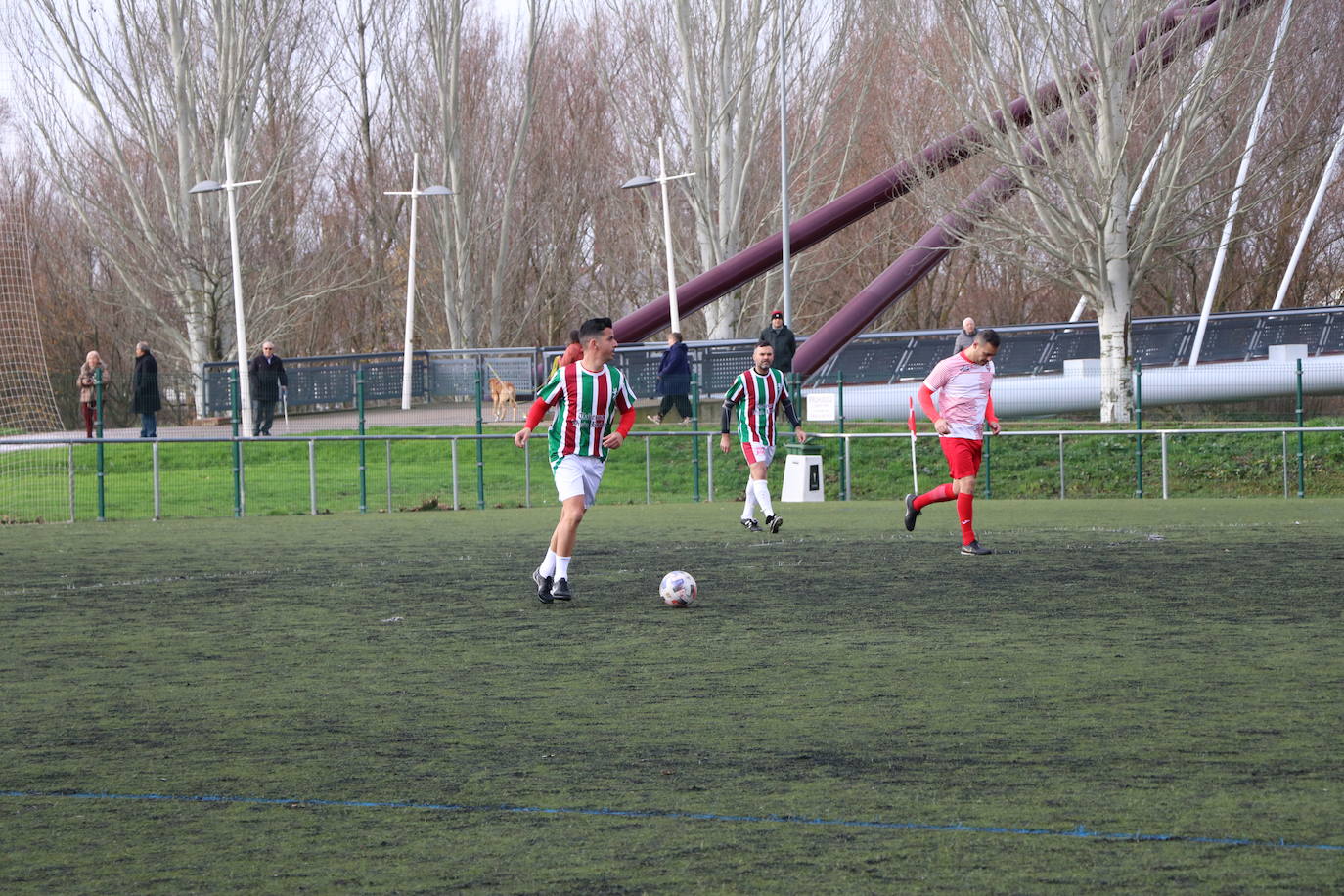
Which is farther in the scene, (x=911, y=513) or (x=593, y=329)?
(x=911, y=513)

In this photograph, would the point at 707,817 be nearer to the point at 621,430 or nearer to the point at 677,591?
the point at 677,591

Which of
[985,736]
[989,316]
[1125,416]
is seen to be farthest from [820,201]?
[985,736]

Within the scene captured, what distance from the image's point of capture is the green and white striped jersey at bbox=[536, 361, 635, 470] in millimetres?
10828

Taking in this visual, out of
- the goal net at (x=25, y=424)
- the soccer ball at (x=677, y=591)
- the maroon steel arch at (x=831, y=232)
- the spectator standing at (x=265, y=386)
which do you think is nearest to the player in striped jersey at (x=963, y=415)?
the soccer ball at (x=677, y=591)

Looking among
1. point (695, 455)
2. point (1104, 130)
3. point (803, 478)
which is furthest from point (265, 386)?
point (1104, 130)

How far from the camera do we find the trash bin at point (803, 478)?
22406 mm

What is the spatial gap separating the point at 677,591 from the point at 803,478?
41.1ft

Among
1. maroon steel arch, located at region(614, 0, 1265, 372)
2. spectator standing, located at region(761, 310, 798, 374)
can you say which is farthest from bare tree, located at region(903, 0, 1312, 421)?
spectator standing, located at region(761, 310, 798, 374)

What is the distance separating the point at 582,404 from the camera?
1083 centimetres

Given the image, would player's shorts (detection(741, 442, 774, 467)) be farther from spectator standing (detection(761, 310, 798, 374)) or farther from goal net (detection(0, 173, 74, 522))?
goal net (detection(0, 173, 74, 522))

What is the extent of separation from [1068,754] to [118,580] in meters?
8.93

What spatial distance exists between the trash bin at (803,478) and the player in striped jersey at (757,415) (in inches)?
205

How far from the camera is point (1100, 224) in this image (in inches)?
1122

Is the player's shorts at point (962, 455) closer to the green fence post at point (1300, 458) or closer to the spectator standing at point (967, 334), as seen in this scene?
the spectator standing at point (967, 334)
